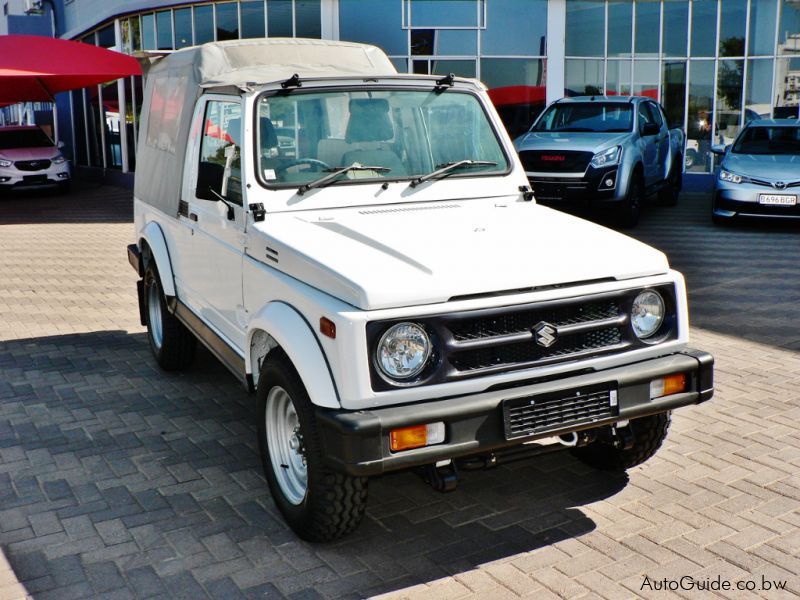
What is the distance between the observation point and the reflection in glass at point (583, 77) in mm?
21688

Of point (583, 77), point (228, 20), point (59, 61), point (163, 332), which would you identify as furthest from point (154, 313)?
point (583, 77)

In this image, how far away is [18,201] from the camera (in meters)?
21.1

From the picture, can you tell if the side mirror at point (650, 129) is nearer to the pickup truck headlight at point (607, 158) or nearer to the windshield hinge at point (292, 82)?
the pickup truck headlight at point (607, 158)

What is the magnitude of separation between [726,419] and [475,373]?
2646 millimetres

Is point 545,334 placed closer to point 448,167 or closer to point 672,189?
point 448,167

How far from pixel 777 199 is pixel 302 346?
1156cm

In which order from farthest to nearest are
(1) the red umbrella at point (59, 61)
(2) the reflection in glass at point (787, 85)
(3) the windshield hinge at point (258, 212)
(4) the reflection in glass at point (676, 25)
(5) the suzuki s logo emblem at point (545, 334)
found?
(4) the reflection in glass at point (676, 25) → (2) the reflection in glass at point (787, 85) → (1) the red umbrella at point (59, 61) → (3) the windshield hinge at point (258, 212) → (5) the suzuki s logo emblem at point (545, 334)

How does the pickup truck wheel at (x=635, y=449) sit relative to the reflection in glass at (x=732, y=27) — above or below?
below

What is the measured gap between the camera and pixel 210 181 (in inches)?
182

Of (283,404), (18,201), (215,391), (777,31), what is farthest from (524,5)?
(283,404)

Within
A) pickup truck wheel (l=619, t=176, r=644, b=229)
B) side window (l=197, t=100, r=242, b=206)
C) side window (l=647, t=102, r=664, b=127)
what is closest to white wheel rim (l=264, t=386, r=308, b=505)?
side window (l=197, t=100, r=242, b=206)

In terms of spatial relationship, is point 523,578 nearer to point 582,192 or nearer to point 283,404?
point 283,404

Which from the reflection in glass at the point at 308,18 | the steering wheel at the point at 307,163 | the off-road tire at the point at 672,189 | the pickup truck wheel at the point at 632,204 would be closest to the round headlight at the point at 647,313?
the steering wheel at the point at 307,163

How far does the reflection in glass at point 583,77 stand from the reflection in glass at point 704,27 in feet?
7.59
